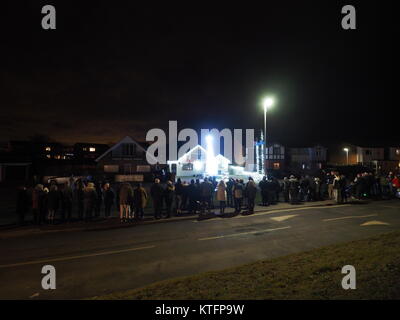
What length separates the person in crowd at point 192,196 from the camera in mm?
14461

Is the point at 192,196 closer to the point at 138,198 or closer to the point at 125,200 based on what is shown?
the point at 138,198

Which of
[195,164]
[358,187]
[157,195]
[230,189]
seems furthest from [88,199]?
[195,164]

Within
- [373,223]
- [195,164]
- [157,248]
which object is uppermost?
[195,164]

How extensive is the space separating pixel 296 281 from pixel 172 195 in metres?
9.52

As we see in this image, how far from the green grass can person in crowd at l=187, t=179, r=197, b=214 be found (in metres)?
8.17

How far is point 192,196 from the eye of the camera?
14461mm

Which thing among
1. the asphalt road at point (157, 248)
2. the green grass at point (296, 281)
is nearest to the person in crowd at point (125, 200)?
the asphalt road at point (157, 248)

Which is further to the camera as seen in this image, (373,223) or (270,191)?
(270,191)

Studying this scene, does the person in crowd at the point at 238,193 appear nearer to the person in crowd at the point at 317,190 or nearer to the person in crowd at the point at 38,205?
the person in crowd at the point at 317,190

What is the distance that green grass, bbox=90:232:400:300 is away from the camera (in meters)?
4.37

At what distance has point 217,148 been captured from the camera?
1515 inches

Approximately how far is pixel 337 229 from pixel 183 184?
25.2ft

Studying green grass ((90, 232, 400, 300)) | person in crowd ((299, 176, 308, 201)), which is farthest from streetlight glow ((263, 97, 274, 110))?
green grass ((90, 232, 400, 300))
